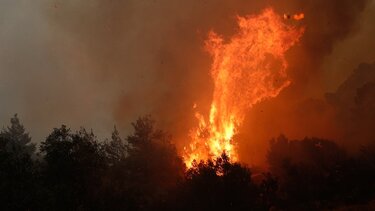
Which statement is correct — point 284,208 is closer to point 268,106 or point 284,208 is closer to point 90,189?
point 90,189

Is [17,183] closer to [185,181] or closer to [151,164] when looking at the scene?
[185,181]

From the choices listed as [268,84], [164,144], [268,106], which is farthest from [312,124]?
[164,144]

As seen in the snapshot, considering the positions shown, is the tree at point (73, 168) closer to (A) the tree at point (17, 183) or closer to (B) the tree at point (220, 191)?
(A) the tree at point (17, 183)

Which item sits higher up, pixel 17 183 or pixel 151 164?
pixel 151 164

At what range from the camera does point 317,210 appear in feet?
141

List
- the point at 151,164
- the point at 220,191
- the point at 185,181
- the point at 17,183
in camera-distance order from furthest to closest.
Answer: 1. the point at 151,164
2. the point at 185,181
3. the point at 220,191
4. the point at 17,183

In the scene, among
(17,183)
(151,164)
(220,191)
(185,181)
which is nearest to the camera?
(17,183)

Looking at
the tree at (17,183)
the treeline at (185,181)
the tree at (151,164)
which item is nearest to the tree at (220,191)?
the treeline at (185,181)

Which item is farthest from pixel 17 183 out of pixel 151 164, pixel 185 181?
pixel 151 164

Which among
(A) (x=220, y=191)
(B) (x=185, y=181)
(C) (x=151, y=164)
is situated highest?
(C) (x=151, y=164)

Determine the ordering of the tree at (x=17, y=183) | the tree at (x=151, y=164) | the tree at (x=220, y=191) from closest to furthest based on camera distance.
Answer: the tree at (x=17, y=183) → the tree at (x=220, y=191) → the tree at (x=151, y=164)

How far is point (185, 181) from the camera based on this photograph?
44219mm

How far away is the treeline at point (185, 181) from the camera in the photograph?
114 feet

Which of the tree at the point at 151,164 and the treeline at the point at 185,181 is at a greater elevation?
the tree at the point at 151,164
